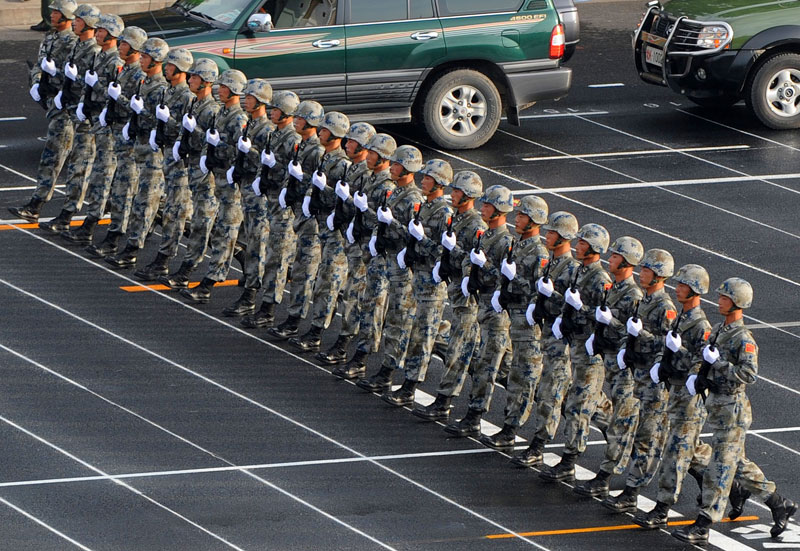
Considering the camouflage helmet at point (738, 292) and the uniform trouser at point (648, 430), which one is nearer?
the camouflage helmet at point (738, 292)

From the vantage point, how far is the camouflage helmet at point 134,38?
605 inches

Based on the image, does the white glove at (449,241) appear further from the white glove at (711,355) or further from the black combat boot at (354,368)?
the white glove at (711,355)

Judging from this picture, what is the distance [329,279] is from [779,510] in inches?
164

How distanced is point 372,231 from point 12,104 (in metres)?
8.07

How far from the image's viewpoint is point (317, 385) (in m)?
13.0

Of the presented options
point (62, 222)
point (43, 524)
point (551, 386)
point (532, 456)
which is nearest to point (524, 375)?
point (551, 386)

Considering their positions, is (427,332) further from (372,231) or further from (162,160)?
(162,160)

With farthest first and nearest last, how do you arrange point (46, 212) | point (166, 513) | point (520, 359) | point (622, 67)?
point (622, 67), point (46, 212), point (520, 359), point (166, 513)

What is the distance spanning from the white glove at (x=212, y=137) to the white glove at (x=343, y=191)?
145 centimetres

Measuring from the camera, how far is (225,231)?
47.5 ft

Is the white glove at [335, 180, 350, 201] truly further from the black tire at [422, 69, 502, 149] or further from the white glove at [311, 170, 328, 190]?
the black tire at [422, 69, 502, 149]

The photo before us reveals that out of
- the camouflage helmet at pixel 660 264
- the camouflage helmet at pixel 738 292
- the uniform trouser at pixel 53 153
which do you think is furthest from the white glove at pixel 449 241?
the uniform trouser at pixel 53 153

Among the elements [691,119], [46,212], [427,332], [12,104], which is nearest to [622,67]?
[691,119]

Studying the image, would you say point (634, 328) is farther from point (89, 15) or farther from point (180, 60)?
point (89, 15)
